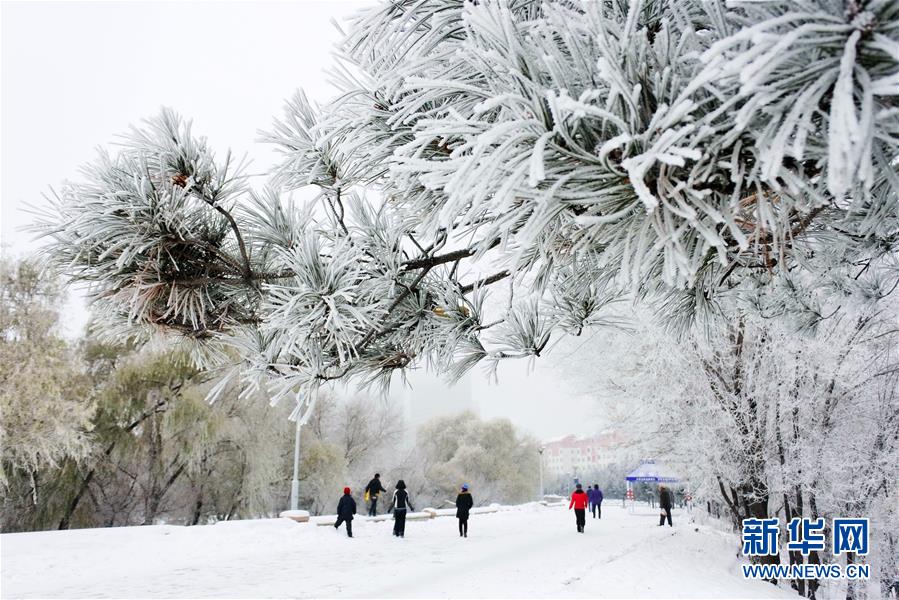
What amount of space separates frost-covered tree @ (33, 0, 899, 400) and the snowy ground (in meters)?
5.05

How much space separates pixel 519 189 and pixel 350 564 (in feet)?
27.0

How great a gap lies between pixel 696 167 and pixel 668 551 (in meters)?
10.3

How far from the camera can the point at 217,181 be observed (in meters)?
1.97

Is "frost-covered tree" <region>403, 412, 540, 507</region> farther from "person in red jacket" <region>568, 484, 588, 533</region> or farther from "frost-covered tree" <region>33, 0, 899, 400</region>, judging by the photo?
"frost-covered tree" <region>33, 0, 899, 400</region>

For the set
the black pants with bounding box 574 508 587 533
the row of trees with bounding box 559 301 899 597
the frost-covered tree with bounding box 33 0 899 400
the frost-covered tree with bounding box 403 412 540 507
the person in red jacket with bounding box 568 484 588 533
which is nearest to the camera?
the frost-covered tree with bounding box 33 0 899 400

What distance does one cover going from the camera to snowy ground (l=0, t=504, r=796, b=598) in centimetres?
632

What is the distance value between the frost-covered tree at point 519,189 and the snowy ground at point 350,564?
5046 mm

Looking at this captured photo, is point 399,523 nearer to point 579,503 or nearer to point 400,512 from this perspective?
point 400,512

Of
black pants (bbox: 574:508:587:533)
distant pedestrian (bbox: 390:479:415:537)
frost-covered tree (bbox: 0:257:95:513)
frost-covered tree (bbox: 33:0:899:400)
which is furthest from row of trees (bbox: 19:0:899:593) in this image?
black pants (bbox: 574:508:587:533)

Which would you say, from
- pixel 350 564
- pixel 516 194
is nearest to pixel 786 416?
pixel 350 564

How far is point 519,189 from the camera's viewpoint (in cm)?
92

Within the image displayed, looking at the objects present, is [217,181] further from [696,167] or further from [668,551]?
[668,551]

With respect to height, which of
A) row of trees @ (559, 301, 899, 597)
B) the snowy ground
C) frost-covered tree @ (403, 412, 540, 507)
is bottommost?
frost-covered tree @ (403, 412, 540, 507)

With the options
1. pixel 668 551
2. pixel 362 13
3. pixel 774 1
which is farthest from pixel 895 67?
pixel 668 551
